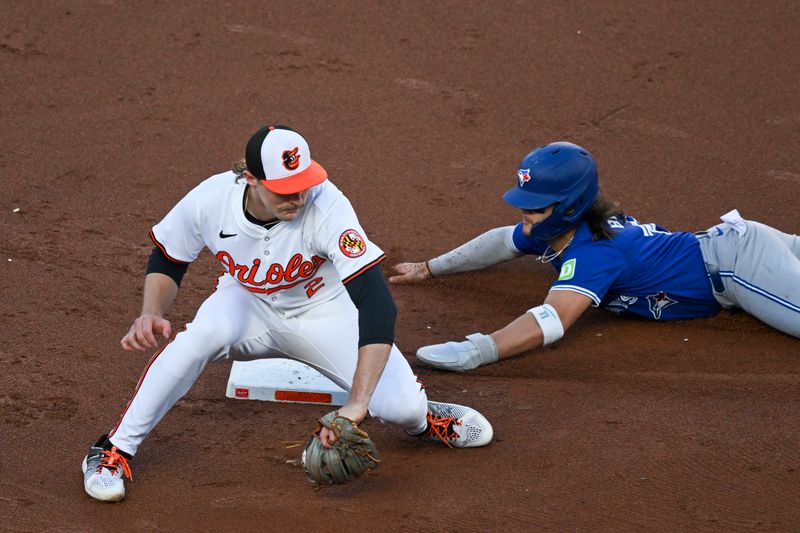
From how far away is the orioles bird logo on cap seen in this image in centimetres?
388

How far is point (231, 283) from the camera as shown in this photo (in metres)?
4.41

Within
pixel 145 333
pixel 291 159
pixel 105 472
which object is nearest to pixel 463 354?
pixel 291 159

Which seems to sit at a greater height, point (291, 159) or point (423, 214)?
point (291, 159)

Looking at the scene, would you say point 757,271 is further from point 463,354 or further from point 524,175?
point 463,354

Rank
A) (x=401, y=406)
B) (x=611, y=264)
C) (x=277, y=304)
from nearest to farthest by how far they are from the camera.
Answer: (x=401, y=406) < (x=277, y=304) < (x=611, y=264)

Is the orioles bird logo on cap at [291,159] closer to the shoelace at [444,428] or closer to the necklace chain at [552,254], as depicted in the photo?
the shoelace at [444,428]

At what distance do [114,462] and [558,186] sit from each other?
240 cm

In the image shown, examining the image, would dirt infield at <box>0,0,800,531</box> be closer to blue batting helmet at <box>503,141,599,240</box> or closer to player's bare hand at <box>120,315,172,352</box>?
player's bare hand at <box>120,315,172,352</box>

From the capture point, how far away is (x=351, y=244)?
3959 mm

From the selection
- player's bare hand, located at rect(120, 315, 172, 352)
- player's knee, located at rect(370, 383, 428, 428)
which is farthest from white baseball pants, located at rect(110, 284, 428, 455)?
player's bare hand, located at rect(120, 315, 172, 352)

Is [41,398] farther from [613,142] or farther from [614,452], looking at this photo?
[613,142]

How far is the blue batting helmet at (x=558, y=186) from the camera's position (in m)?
5.06

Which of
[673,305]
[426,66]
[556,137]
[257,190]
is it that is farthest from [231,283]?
[426,66]

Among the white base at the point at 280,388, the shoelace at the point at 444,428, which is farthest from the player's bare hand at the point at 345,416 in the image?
the white base at the point at 280,388
